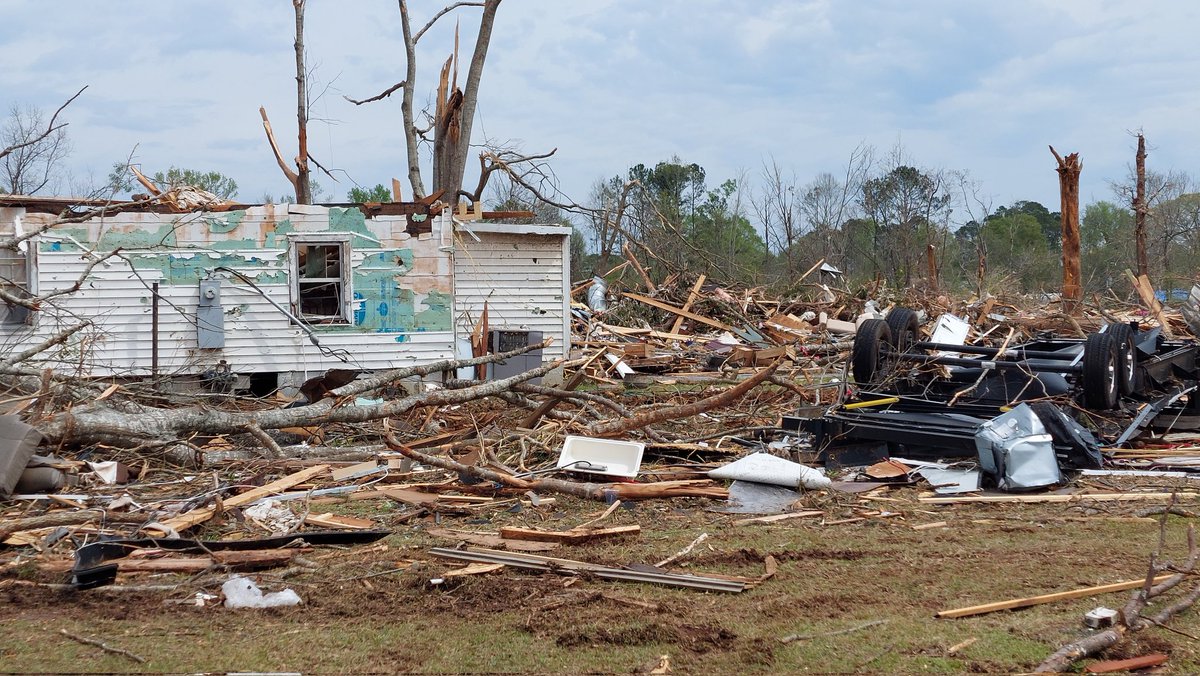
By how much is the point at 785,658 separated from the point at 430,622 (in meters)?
1.83

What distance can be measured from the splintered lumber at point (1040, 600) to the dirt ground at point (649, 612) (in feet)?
0.25

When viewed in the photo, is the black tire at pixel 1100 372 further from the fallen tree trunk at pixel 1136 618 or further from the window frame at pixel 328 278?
the window frame at pixel 328 278

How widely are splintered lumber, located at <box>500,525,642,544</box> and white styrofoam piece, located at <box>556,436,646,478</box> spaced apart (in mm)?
1810

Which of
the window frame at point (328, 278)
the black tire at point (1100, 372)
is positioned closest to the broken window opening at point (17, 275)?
the window frame at point (328, 278)

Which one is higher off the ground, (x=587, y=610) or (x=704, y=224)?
(x=704, y=224)

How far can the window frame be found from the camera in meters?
15.5

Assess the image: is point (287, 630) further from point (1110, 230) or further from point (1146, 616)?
point (1110, 230)

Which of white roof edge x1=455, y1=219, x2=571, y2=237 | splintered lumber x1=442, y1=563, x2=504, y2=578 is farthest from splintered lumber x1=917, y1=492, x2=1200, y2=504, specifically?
white roof edge x1=455, y1=219, x2=571, y2=237

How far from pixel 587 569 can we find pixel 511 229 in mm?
11457

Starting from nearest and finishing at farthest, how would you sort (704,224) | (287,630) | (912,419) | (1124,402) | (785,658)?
(785,658)
(287,630)
(912,419)
(1124,402)
(704,224)

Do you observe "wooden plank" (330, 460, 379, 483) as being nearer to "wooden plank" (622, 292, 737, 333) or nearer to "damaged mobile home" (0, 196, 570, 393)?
"damaged mobile home" (0, 196, 570, 393)

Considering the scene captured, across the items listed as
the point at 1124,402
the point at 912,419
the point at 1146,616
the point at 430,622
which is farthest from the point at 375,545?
the point at 1124,402

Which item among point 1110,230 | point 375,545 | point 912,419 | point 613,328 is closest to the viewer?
point 375,545

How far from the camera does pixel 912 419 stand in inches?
371
